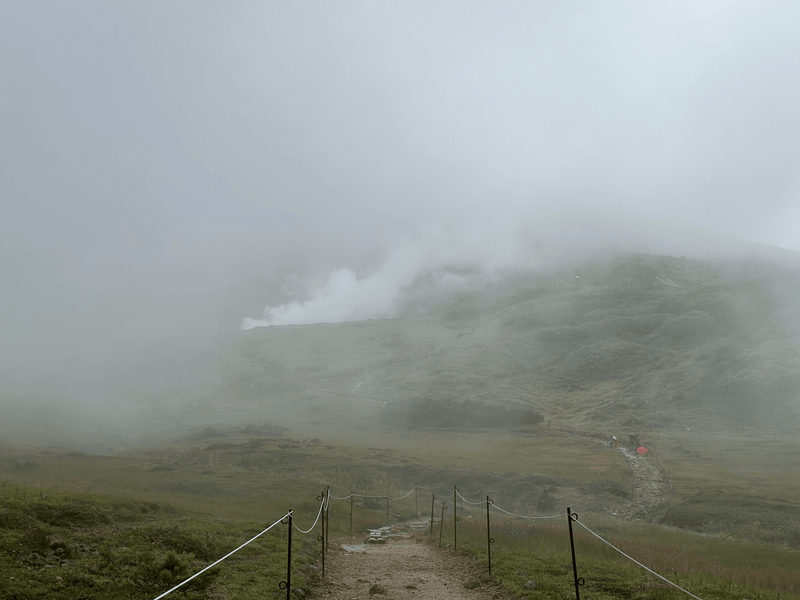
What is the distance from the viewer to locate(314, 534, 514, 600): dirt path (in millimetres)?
14594

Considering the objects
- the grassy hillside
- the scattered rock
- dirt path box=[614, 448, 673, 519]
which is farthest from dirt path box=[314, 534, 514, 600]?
the grassy hillside

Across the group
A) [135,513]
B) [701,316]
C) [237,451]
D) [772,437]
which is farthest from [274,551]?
[701,316]

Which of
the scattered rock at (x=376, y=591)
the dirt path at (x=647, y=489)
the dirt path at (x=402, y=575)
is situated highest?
the scattered rock at (x=376, y=591)

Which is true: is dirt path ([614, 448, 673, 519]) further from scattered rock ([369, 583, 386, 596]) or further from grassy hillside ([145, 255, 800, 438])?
grassy hillside ([145, 255, 800, 438])

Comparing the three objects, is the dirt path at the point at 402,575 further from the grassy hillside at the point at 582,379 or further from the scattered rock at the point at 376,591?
the grassy hillside at the point at 582,379

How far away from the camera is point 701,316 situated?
573 ft

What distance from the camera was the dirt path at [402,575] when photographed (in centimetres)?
1459

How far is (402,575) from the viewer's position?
17297mm

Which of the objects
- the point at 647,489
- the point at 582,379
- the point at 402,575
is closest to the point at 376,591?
the point at 402,575

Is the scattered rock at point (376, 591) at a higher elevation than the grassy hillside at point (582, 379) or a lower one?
lower

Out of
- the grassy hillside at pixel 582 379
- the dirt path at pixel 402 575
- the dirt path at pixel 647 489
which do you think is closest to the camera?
the dirt path at pixel 402 575

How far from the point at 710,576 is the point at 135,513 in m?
24.1

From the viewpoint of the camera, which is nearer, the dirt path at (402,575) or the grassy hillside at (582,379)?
the dirt path at (402,575)

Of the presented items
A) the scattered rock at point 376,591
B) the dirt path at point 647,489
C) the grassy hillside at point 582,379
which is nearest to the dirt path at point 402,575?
the scattered rock at point 376,591
